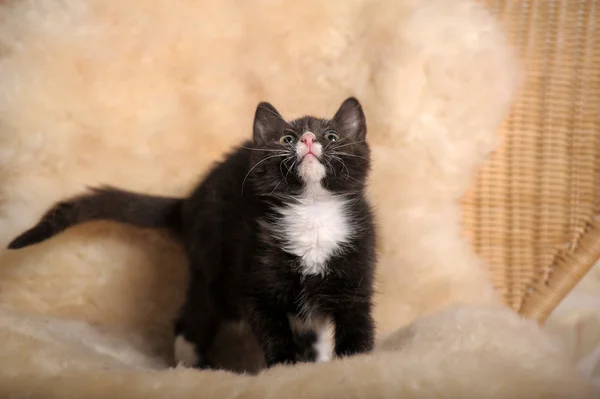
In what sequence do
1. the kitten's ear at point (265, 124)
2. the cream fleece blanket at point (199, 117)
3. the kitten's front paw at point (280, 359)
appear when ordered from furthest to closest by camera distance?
the cream fleece blanket at point (199, 117)
the kitten's ear at point (265, 124)
the kitten's front paw at point (280, 359)

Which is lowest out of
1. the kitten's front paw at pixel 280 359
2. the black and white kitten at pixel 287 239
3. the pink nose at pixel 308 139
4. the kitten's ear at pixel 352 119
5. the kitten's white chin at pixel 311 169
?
the kitten's front paw at pixel 280 359

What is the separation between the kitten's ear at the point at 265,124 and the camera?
3.62 feet

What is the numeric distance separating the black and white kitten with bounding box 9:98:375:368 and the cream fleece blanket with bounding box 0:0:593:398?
0.58 feet

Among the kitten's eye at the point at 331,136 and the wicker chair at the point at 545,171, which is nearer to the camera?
the kitten's eye at the point at 331,136

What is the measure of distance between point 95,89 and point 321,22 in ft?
1.95

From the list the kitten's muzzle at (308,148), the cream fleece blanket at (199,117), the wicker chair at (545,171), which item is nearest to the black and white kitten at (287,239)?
the kitten's muzzle at (308,148)

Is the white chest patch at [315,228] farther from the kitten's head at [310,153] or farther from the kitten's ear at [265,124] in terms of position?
the kitten's ear at [265,124]

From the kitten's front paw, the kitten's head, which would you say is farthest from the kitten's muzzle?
the kitten's front paw

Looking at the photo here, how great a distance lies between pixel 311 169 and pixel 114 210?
0.52m

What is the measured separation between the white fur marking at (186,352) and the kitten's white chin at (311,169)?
1.55 ft

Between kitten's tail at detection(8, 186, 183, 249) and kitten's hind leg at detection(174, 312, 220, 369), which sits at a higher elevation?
kitten's tail at detection(8, 186, 183, 249)

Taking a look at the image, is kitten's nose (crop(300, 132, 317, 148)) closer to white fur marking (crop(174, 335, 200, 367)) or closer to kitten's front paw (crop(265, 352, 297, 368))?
kitten's front paw (crop(265, 352, 297, 368))

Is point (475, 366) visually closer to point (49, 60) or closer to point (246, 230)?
point (246, 230)

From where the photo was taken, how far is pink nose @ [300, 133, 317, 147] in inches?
38.7
